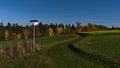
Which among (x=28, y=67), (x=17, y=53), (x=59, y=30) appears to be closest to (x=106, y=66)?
(x=28, y=67)

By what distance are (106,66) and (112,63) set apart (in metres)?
1.17

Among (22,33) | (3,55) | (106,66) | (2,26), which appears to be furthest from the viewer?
(2,26)

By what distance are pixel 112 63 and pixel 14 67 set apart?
8.10 m

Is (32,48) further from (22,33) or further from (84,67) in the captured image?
(22,33)

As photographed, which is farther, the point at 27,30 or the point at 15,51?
the point at 27,30

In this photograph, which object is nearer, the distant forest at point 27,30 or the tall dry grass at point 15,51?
the tall dry grass at point 15,51

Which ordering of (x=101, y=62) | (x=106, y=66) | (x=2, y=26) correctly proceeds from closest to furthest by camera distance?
1. (x=106, y=66)
2. (x=101, y=62)
3. (x=2, y=26)

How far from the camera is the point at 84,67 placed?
59.4ft

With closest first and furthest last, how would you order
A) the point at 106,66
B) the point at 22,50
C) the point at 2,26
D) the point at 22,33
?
the point at 106,66
the point at 22,50
the point at 22,33
the point at 2,26

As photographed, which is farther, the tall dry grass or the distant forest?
the distant forest

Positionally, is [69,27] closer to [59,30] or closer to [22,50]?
[59,30]

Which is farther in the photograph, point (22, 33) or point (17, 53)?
point (22, 33)

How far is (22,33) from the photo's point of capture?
148 meters

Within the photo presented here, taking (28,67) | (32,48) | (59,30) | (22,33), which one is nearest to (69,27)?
(59,30)
